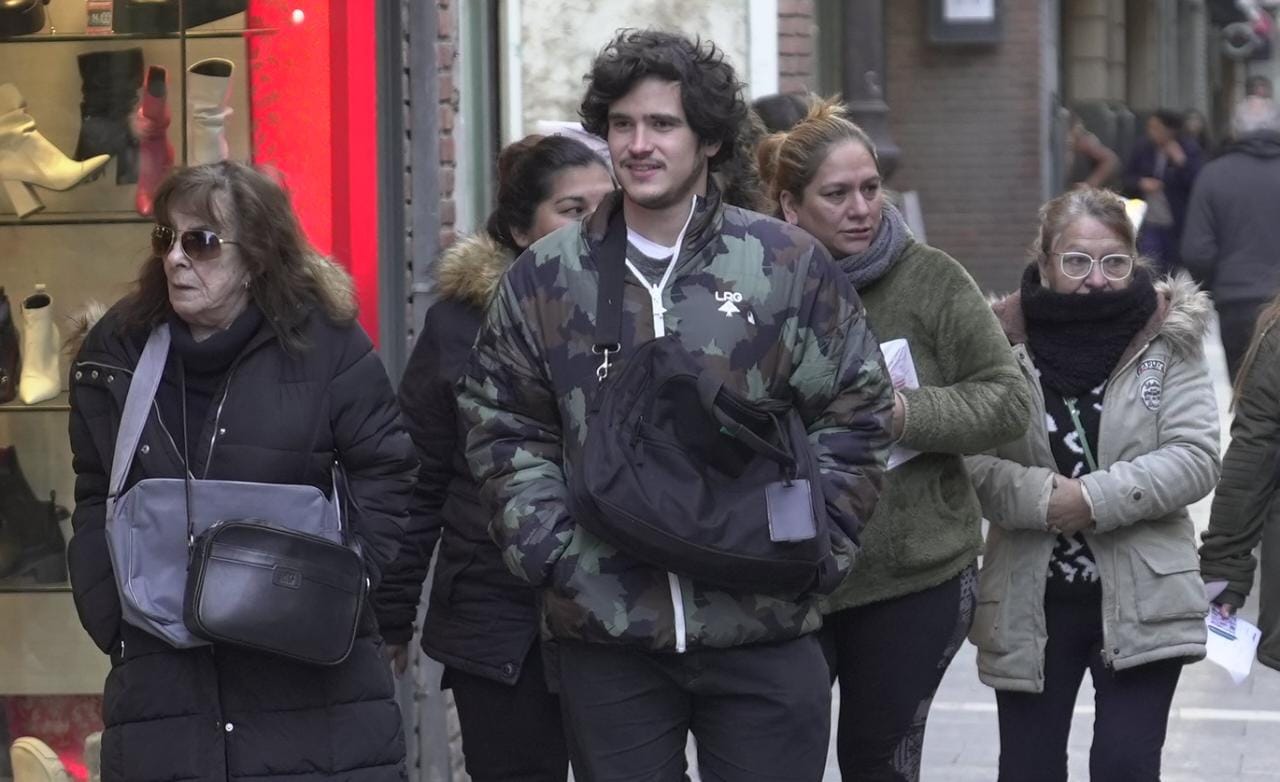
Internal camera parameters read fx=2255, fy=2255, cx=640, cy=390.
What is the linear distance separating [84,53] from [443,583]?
205cm

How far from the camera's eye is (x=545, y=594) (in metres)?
3.90

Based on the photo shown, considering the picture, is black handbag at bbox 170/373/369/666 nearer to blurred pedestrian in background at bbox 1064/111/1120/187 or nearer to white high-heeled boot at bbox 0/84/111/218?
white high-heeled boot at bbox 0/84/111/218

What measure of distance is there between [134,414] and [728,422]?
3.84 feet

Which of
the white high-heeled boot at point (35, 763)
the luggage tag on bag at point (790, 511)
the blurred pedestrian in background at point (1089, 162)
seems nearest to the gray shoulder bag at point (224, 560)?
the luggage tag on bag at point (790, 511)

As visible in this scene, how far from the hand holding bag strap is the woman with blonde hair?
1.56 m

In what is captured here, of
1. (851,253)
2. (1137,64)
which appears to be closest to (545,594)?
(851,253)

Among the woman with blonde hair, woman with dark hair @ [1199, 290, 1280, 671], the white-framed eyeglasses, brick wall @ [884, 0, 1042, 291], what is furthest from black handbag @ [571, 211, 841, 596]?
brick wall @ [884, 0, 1042, 291]

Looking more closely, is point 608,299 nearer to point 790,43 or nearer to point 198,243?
point 198,243

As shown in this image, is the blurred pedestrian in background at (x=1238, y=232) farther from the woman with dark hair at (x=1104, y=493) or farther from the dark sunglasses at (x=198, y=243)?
the dark sunglasses at (x=198, y=243)

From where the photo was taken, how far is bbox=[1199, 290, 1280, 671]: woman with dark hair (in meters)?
5.05

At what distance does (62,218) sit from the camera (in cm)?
601

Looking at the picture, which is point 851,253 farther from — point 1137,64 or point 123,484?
point 1137,64

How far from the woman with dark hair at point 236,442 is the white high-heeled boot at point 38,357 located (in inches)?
65.2

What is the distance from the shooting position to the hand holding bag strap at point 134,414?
413 cm
